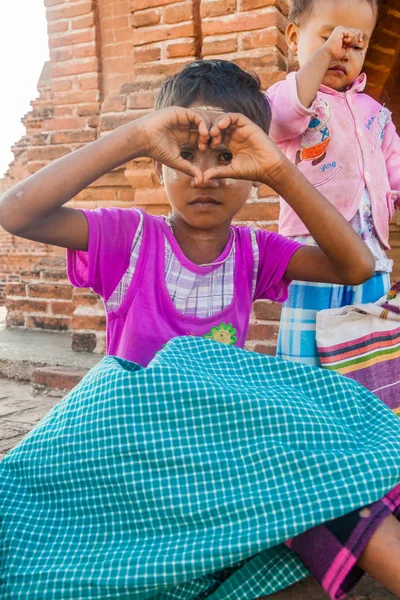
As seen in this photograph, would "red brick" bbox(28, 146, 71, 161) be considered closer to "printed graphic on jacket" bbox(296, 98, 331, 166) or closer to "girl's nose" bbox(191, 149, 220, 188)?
"printed graphic on jacket" bbox(296, 98, 331, 166)

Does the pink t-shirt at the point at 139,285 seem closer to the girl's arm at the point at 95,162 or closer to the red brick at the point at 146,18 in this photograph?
the girl's arm at the point at 95,162

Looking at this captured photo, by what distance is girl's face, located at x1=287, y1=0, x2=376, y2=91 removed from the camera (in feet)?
5.18

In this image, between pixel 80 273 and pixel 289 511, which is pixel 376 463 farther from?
pixel 80 273

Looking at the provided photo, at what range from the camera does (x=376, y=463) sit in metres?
0.93

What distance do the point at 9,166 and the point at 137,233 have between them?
9322 millimetres

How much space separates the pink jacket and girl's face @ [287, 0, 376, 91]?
2.2 inches

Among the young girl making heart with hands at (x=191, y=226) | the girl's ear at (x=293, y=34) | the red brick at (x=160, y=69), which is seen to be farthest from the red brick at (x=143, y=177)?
the young girl making heart with hands at (x=191, y=226)

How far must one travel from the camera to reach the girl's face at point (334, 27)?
1.58m

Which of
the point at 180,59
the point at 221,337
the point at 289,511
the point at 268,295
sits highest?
the point at 180,59

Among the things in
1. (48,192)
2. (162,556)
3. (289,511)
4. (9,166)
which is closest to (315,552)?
(289,511)

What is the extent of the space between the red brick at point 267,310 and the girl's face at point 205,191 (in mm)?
1195

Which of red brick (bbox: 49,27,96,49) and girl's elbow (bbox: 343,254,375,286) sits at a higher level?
red brick (bbox: 49,27,96,49)

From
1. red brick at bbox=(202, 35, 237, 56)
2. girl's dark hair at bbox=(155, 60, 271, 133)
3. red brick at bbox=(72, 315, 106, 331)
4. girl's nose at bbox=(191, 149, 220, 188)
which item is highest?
red brick at bbox=(202, 35, 237, 56)

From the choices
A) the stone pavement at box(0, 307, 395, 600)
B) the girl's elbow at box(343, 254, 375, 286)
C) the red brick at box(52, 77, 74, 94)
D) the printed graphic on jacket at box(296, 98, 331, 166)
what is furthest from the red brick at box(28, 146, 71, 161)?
the girl's elbow at box(343, 254, 375, 286)
